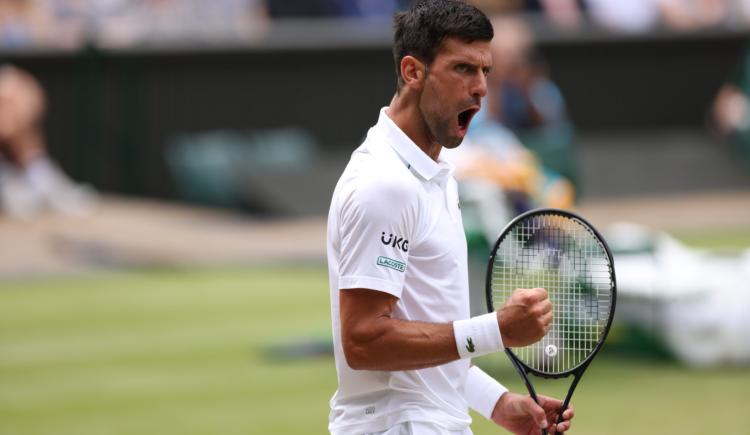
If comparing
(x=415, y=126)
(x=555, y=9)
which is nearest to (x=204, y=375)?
(x=415, y=126)

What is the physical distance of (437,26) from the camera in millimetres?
3736

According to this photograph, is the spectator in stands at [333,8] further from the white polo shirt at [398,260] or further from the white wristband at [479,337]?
the white wristband at [479,337]

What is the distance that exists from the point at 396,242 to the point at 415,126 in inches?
15.1

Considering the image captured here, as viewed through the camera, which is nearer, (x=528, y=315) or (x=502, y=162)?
(x=528, y=315)

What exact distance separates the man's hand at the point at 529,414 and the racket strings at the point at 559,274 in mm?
133

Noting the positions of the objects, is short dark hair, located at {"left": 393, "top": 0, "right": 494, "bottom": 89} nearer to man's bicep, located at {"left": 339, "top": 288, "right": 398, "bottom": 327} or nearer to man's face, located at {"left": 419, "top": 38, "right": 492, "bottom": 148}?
man's face, located at {"left": 419, "top": 38, "right": 492, "bottom": 148}

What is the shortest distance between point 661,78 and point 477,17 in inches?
697

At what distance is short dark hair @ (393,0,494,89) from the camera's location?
12.2 ft

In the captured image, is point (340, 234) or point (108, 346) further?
point (108, 346)

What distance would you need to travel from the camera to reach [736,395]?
8.71 m

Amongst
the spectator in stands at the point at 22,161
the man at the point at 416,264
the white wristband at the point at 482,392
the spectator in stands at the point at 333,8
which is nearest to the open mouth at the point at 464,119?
the man at the point at 416,264

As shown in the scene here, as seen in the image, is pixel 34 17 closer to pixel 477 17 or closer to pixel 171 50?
pixel 171 50

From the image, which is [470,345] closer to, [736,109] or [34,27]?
[34,27]

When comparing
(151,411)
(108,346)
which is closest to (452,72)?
(151,411)
